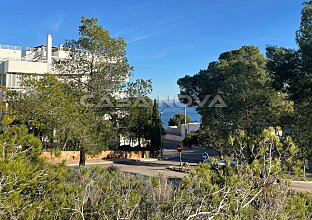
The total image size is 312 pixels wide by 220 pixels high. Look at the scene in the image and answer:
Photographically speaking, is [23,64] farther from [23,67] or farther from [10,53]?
[10,53]

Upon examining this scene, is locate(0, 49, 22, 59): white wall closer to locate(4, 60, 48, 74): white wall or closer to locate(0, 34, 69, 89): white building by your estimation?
locate(0, 34, 69, 89): white building

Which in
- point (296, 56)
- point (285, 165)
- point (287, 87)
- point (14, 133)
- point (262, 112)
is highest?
point (296, 56)

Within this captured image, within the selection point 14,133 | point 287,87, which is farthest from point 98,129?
point 14,133

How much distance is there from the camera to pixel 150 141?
101 feet

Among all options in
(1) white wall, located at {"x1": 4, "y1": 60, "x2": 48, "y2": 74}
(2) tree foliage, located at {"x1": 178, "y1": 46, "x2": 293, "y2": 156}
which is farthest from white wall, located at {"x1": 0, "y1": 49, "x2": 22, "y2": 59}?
(2) tree foliage, located at {"x1": 178, "y1": 46, "x2": 293, "y2": 156}

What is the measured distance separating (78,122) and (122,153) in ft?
40.9

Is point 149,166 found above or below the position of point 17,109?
below

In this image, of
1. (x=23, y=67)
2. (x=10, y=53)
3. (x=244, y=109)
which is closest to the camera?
(x=244, y=109)

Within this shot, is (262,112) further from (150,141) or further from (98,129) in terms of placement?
(150,141)

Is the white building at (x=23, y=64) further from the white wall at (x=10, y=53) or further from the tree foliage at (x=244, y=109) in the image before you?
the tree foliage at (x=244, y=109)

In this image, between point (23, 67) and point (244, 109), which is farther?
A: point (23, 67)

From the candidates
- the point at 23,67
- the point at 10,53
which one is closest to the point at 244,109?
the point at 23,67

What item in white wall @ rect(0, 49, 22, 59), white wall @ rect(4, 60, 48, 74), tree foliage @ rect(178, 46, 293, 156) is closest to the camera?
tree foliage @ rect(178, 46, 293, 156)

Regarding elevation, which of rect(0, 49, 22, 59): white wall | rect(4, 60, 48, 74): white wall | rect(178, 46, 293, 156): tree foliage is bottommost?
rect(178, 46, 293, 156): tree foliage
